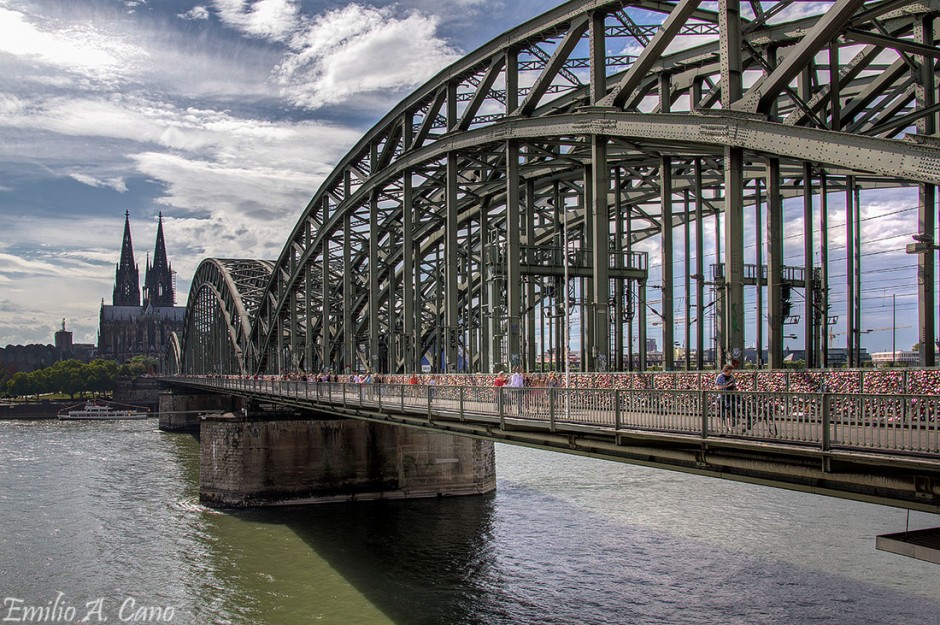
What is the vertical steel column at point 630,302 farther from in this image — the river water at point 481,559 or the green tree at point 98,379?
the green tree at point 98,379

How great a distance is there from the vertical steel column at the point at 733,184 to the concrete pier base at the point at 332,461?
72.6 feet

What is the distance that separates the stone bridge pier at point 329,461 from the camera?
43688 millimetres

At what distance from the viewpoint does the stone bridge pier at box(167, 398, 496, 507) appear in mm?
43688

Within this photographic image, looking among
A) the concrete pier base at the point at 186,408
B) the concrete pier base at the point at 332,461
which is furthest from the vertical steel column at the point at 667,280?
the concrete pier base at the point at 186,408

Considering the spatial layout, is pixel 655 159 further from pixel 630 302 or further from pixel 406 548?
pixel 406 548

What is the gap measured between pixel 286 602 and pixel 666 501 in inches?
776

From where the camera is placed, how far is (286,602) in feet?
90.0

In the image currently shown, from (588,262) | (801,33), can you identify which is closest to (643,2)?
(801,33)

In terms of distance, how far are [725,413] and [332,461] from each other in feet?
107

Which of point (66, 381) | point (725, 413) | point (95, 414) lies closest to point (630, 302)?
point (725, 413)

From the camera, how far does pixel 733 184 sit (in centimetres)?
2392

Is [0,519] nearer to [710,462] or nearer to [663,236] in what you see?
[663,236]

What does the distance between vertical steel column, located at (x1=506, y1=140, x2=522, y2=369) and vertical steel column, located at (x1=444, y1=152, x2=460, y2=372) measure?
5.91 metres

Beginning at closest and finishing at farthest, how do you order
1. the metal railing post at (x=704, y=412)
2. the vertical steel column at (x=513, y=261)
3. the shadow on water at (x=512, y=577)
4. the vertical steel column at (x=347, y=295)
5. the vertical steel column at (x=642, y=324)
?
the metal railing post at (x=704, y=412), the shadow on water at (x=512, y=577), the vertical steel column at (x=513, y=261), the vertical steel column at (x=642, y=324), the vertical steel column at (x=347, y=295)
